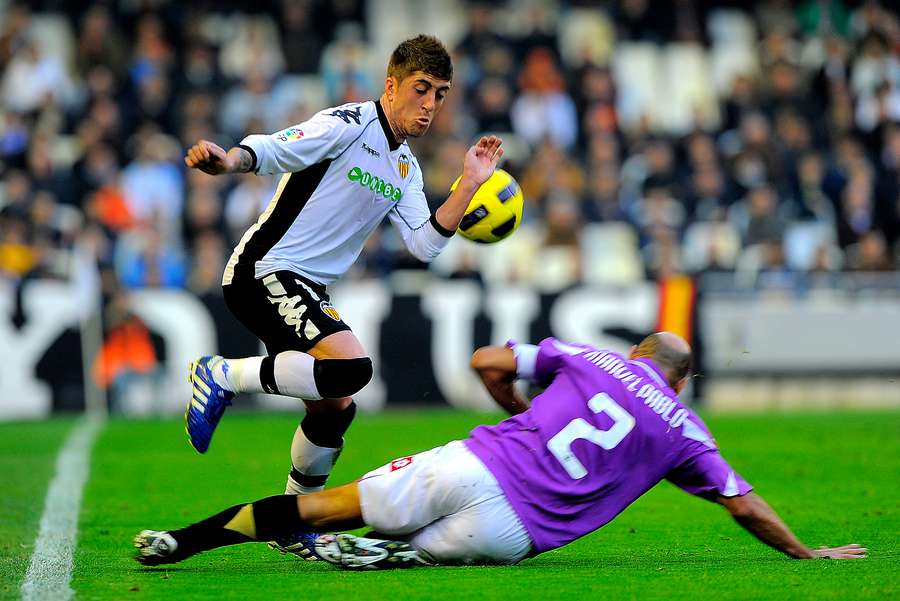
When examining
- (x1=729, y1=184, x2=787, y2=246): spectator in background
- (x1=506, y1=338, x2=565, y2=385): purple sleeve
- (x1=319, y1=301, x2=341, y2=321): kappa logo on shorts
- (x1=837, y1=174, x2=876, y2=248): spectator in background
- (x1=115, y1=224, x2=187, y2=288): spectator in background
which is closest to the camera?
(x1=506, y1=338, x2=565, y2=385): purple sleeve

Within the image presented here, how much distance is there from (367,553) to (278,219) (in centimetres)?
197

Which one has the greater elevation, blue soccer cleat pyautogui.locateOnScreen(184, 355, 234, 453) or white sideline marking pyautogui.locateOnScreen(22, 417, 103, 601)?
blue soccer cleat pyautogui.locateOnScreen(184, 355, 234, 453)

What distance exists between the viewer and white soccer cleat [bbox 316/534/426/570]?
6508mm

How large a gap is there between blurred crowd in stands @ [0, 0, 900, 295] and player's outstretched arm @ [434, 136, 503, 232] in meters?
9.23

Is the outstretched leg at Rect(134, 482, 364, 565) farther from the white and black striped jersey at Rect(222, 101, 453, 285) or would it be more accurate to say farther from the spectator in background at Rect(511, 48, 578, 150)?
the spectator in background at Rect(511, 48, 578, 150)

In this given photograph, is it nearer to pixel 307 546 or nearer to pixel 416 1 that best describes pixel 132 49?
pixel 416 1

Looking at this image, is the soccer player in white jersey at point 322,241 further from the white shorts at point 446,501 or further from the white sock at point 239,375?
the white shorts at point 446,501

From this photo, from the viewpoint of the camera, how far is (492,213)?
792 cm

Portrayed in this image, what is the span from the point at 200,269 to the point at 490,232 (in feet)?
32.5

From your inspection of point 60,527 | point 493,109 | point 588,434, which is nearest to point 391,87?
point 588,434

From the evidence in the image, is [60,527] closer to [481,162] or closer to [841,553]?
[481,162]

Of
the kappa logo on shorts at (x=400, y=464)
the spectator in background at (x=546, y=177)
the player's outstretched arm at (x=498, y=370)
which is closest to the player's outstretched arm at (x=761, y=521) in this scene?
Result: the player's outstretched arm at (x=498, y=370)

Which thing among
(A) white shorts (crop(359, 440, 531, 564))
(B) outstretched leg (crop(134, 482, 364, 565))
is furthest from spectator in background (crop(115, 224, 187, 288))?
(A) white shorts (crop(359, 440, 531, 564))

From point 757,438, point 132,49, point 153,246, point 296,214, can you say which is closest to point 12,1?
point 132,49
